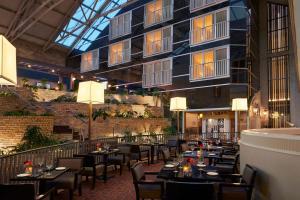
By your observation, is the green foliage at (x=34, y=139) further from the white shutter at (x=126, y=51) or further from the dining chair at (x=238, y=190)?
the white shutter at (x=126, y=51)

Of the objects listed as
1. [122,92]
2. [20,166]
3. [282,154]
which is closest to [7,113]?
[122,92]

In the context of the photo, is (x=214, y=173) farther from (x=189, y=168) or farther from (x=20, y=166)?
(x=20, y=166)

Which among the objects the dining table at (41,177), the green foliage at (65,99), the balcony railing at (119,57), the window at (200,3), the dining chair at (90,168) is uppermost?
the window at (200,3)

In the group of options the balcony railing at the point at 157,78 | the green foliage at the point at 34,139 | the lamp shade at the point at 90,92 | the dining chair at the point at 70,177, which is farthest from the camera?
the balcony railing at the point at 157,78

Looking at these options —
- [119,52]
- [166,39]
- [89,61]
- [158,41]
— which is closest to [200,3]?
[166,39]

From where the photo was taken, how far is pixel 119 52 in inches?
883

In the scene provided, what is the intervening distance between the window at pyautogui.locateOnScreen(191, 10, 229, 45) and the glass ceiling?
25.2ft

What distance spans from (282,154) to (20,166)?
4184mm

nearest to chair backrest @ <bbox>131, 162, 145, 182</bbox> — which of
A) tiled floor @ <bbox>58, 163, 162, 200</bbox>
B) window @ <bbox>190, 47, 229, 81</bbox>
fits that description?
tiled floor @ <bbox>58, 163, 162, 200</bbox>

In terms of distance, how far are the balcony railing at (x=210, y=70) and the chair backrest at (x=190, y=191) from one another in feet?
43.9

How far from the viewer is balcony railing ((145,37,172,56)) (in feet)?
63.1

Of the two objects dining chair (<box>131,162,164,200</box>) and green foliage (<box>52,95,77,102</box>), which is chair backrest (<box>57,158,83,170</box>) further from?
green foliage (<box>52,95,77,102</box>)

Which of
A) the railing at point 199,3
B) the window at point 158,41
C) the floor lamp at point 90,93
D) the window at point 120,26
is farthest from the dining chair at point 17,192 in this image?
the window at point 120,26

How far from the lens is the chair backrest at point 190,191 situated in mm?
3383
